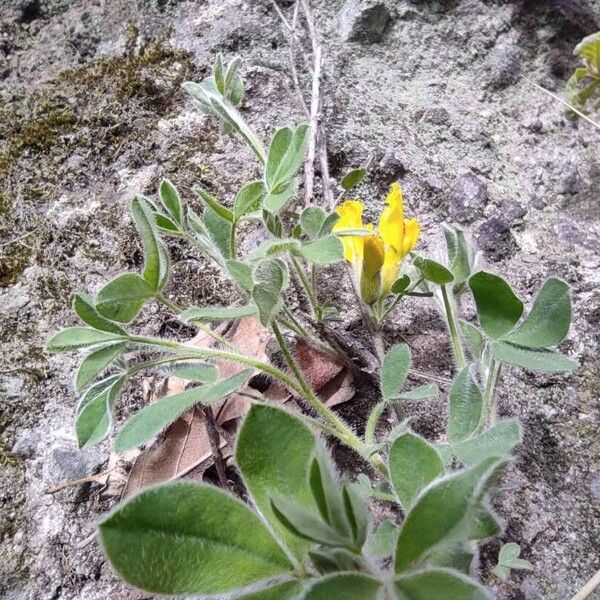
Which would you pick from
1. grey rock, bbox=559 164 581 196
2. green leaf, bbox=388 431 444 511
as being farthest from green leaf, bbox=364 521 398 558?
grey rock, bbox=559 164 581 196

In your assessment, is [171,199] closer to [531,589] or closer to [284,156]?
[284,156]

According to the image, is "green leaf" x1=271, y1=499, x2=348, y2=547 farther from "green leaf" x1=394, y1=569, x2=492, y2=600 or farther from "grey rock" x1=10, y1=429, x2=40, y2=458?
"grey rock" x1=10, y1=429, x2=40, y2=458

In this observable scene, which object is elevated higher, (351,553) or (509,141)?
(351,553)

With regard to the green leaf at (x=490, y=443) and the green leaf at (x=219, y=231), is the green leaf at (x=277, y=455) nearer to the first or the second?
the green leaf at (x=490, y=443)

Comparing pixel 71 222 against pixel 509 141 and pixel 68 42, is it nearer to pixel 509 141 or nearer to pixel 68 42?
pixel 68 42

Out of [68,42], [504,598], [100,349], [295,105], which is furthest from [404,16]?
[504,598]

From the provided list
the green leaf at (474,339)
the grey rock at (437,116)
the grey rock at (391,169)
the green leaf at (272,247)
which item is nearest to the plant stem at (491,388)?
the green leaf at (474,339)
